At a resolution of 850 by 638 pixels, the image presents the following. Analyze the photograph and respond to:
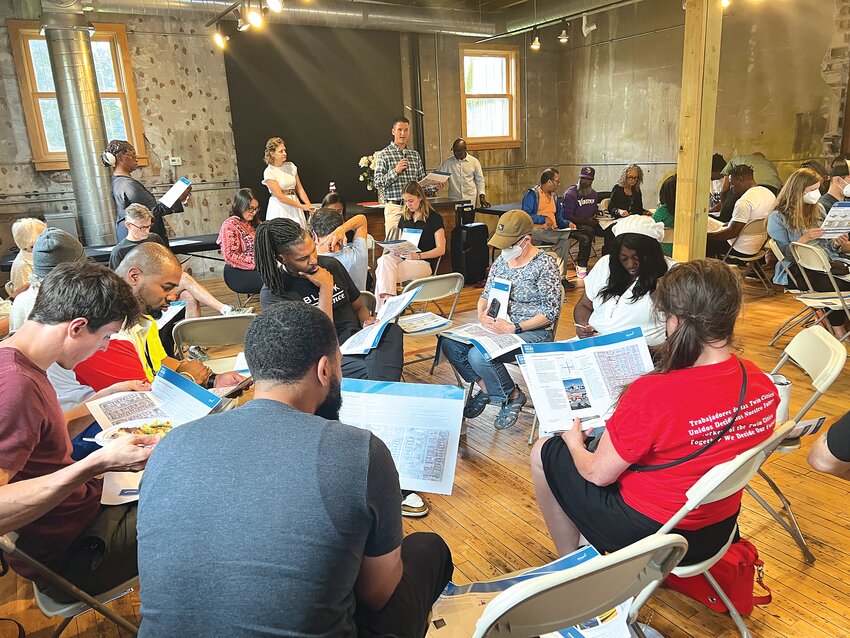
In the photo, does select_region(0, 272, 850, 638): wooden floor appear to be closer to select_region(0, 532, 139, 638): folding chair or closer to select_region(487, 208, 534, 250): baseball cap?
select_region(0, 532, 139, 638): folding chair

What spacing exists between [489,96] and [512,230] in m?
8.78

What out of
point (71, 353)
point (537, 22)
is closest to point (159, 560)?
point (71, 353)

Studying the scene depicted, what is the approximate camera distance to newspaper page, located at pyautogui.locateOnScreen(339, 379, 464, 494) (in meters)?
1.95

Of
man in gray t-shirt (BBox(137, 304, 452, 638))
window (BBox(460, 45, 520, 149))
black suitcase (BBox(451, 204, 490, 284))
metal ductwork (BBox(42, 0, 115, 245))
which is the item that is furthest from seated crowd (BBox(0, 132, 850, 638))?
window (BBox(460, 45, 520, 149))

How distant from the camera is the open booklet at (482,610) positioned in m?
1.61

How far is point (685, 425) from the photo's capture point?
1.68 metres

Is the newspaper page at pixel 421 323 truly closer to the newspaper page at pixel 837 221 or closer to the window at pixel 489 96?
the newspaper page at pixel 837 221

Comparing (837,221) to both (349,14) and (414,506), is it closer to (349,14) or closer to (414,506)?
(414,506)

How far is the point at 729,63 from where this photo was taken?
934cm

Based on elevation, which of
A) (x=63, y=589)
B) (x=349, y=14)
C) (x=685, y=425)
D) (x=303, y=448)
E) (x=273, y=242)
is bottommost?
(x=63, y=589)

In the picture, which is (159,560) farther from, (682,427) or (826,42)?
(826,42)

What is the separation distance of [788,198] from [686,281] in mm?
4313

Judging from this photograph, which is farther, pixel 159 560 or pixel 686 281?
pixel 686 281

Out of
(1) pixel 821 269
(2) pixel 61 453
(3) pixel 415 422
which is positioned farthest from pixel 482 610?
(1) pixel 821 269
